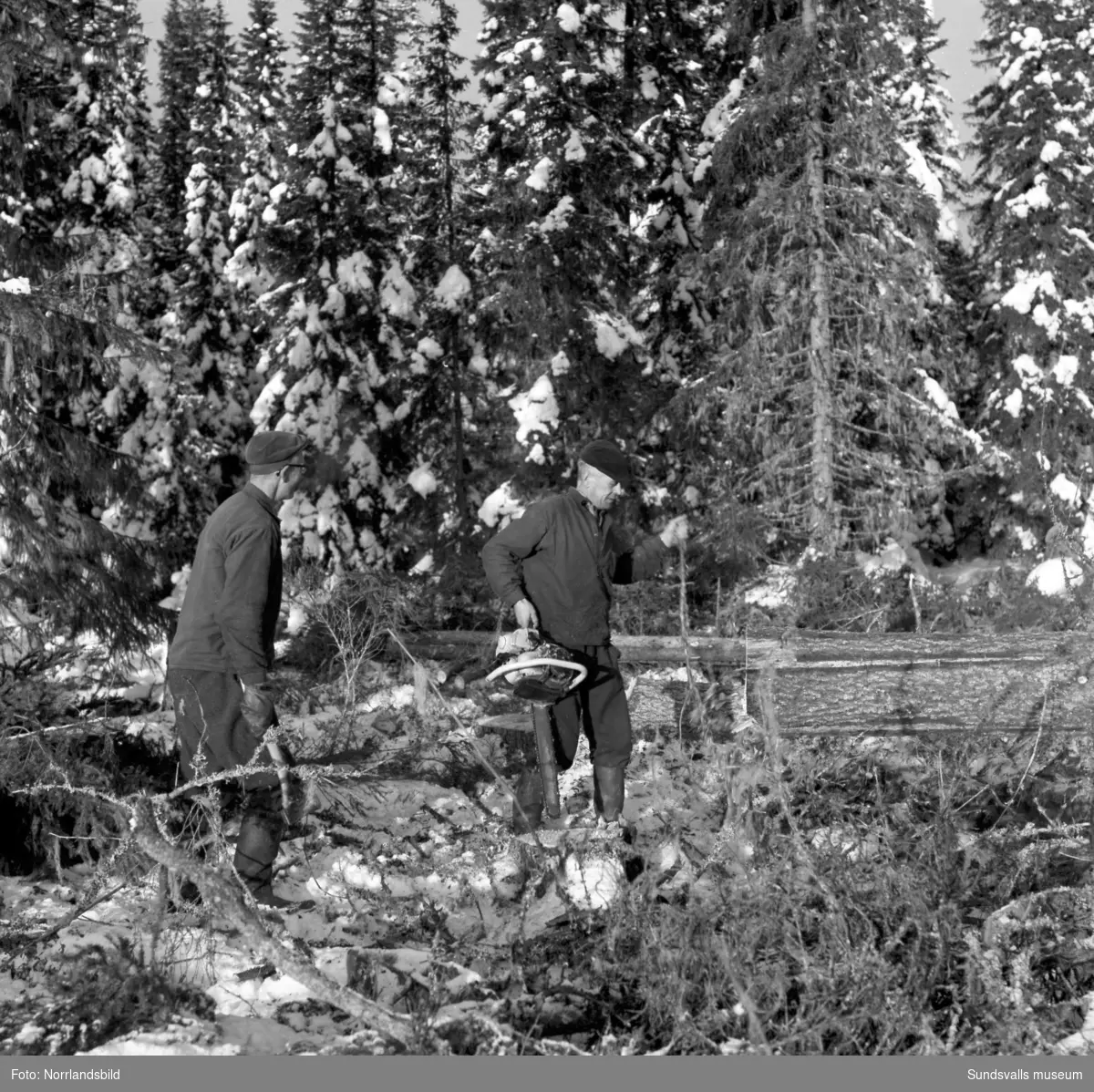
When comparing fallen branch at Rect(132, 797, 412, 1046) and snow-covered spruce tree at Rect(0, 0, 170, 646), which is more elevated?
snow-covered spruce tree at Rect(0, 0, 170, 646)

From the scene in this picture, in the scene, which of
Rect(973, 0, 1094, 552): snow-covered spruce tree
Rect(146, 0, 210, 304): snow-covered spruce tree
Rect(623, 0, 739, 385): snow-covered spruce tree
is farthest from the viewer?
Rect(146, 0, 210, 304): snow-covered spruce tree

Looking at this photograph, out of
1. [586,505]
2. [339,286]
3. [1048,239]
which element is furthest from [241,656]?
[1048,239]

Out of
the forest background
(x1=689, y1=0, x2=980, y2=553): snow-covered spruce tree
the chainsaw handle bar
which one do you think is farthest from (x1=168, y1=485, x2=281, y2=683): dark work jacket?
(x1=689, y1=0, x2=980, y2=553): snow-covered spruce tree

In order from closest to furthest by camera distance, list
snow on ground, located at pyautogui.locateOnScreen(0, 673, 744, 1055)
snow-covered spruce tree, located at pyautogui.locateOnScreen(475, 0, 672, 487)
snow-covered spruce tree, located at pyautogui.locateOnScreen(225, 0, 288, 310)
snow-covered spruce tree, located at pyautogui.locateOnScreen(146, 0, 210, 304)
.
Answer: snow on ground, located at pyautogui.locateOnScreen(0, 673, 744, 1055), snow-covered spruce tree, located at pyautogui.locateOnScreen(475, 0, 672, 487), snow-covered spruce tree, located at pyautogui.locateOnScreen(225, 0, 288, 310), snow-covered spruce tree, located at pyautogui.locateOnScreen(146, 0, 210, 304)

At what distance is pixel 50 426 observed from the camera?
8.46m

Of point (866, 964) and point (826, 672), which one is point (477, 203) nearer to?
point (826, 672)

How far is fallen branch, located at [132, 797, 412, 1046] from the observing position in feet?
11.2

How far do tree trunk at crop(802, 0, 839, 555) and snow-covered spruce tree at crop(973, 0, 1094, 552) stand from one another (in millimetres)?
8537

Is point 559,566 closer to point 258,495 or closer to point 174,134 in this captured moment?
point 258,495

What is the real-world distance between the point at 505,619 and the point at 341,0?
14568 millimetres

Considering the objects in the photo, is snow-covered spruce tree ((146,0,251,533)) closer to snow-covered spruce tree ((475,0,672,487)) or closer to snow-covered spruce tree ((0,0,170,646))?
snow-covered spruce tree ((475,0,672,487))

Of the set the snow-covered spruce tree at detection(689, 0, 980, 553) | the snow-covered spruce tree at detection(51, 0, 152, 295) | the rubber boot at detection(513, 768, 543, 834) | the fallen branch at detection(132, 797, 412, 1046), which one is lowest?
the rubber boot at detection(513, 768, 543, 834)

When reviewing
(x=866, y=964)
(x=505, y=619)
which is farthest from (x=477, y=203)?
(x=866, y=964)

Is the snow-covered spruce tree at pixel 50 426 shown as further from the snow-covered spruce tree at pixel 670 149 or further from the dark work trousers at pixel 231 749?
the snow-covered spruce tree at pixel 670 149
